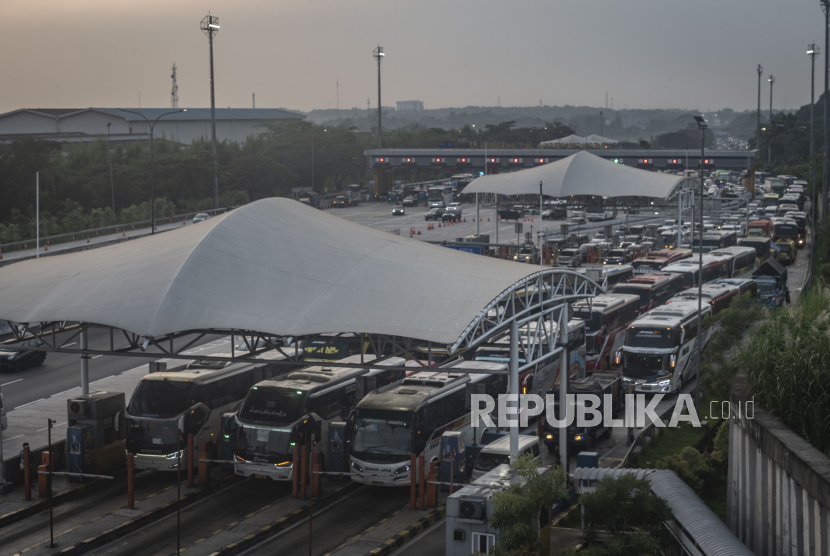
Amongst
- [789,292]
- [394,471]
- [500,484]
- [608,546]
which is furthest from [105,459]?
[789,292]

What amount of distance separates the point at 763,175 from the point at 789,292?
9622 centimetres

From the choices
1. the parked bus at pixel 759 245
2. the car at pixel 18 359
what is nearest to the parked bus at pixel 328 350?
the car at pixel 18 359

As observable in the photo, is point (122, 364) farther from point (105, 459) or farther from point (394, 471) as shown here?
point (394, 471)

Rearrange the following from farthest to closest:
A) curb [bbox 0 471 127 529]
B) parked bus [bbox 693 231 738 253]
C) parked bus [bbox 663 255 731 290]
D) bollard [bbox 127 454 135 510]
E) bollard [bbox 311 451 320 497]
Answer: parked bus [bbox 693 231 738 253] < parked bus [bbox 663 255 731 290] < bollard [bbox 311 451 320 497] < bollard [bbox 127 454 135 510] < curb [bbox 0 471 127 529]

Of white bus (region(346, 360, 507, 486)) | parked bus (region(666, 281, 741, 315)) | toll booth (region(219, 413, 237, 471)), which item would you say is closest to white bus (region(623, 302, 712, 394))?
parked bus (region(666, 281, 741, 315))

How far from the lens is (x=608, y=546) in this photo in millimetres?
15336

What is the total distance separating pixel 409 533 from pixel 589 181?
4624 cm

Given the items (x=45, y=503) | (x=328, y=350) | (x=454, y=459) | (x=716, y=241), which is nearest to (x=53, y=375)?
(x=328, y=350)

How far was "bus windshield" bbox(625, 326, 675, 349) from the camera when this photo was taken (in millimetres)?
30562

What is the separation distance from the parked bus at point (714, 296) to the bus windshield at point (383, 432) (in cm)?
1734

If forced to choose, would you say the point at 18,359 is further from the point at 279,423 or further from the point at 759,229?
the point at 759,229

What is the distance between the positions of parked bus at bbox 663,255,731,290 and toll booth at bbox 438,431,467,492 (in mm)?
24736

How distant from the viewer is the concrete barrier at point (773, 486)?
12.6 meters

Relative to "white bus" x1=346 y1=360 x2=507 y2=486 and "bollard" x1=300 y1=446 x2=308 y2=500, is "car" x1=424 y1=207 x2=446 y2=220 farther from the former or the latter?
"bollard" x1=300 y1=446 x2=308 y2=500
